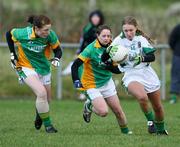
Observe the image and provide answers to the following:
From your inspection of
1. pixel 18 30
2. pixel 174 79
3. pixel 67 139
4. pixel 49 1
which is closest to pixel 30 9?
pixel 49 1

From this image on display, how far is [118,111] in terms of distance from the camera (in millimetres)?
11617

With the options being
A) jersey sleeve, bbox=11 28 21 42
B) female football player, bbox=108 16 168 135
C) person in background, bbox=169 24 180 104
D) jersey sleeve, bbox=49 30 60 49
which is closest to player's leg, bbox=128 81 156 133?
female football player, bbox=108 16 168 135

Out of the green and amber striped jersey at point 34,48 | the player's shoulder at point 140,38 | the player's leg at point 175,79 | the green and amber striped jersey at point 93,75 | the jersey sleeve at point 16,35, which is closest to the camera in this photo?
the player's shoulder at point 140,38

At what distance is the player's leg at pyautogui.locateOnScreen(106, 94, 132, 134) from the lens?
458 inches

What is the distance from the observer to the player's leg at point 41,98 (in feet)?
38.4

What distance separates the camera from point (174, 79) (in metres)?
19.4

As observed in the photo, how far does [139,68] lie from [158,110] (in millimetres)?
696

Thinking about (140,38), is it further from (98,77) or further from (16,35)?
(16,35)

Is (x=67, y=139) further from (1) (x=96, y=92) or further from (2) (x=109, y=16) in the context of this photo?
(2) (x=109, y=16)

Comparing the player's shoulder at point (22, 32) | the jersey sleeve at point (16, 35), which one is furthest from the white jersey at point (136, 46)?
the jersey sleeve at point (16, 35)

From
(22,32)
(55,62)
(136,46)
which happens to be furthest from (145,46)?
(22,32)

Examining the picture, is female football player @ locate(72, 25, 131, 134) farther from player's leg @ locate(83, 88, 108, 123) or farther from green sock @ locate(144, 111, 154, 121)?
green sock @ locate(144, 111, 154, 121)

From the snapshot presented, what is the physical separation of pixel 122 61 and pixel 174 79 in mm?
8291

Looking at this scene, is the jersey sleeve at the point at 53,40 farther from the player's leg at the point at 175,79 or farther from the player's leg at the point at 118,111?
the player's leg at the point at 175,79
